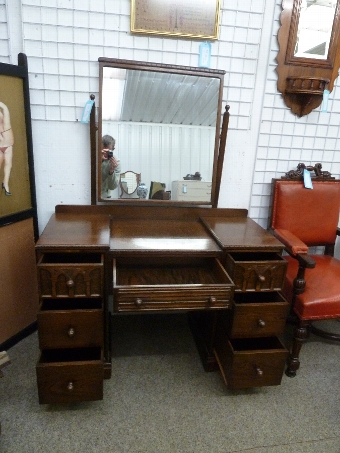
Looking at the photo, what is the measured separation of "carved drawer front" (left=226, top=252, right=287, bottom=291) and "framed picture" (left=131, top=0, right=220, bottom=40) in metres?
1.16

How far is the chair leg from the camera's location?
1.64 meters

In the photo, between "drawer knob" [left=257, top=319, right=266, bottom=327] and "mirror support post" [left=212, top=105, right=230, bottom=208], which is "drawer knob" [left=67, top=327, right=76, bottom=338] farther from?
"mirror support post" [left=212, top=105, right=230, bottom=208]

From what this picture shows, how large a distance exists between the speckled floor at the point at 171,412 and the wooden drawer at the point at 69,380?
112 mm

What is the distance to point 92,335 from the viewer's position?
143 centimetres

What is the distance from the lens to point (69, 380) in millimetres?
1384

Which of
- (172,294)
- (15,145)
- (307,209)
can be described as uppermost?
(15,145)

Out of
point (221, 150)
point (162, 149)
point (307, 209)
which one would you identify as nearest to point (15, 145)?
point (162, 149)

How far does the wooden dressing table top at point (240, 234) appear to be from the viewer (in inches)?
58.3

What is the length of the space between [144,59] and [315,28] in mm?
955

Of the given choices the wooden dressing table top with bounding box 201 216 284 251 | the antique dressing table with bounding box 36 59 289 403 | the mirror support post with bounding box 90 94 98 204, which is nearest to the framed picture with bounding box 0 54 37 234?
the antique dressing table with bounding box 36 59 289 403

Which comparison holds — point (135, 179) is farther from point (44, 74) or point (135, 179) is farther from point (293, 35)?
point (293, 35)

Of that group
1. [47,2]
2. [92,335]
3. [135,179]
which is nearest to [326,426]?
[92,335]

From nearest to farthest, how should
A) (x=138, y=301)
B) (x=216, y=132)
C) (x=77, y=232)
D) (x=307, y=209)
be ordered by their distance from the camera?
1. (x=138, y=301)
2. (x=77, y=232)
3. (x=216, y=132)
4. (x=307, y=209)

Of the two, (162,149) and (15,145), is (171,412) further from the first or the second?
(15,145)
